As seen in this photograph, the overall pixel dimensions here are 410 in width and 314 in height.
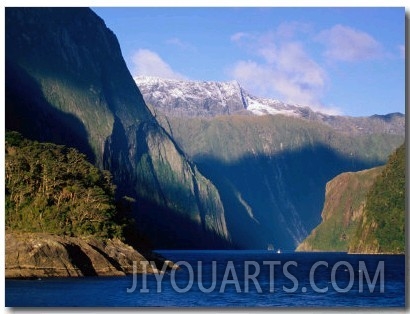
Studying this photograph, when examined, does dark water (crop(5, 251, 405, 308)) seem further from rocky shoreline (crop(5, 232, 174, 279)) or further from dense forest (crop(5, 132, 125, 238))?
dense forest (crop(5, 132, 125, 238))

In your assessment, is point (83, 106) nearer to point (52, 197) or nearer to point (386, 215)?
point (386, 215)

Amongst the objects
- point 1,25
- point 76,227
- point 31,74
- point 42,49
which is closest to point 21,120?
point 31,74

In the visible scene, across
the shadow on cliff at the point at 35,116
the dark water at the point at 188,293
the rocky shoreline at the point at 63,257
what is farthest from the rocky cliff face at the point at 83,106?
the dark water at the point at 188,293

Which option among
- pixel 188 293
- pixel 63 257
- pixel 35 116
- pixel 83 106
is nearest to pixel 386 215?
pixel 35 116

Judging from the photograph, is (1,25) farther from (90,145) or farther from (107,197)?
(90,145)

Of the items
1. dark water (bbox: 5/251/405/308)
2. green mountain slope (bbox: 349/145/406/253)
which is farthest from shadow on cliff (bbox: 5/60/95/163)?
dark water (bbox: 5/251/405/308)

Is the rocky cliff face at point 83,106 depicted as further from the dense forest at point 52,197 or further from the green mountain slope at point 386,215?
the dense forest at point 52,197

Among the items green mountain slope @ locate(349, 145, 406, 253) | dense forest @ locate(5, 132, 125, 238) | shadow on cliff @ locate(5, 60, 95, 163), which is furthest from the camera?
green mountain slope @ locate(349, 145, 406, 253)

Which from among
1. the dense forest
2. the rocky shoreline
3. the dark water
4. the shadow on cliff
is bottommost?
the dark water
